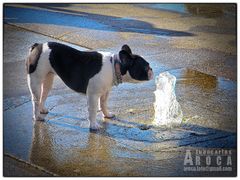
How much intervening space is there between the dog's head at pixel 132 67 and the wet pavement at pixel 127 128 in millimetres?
644

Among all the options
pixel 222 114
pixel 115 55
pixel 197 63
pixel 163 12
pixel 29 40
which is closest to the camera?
pixel 115 55

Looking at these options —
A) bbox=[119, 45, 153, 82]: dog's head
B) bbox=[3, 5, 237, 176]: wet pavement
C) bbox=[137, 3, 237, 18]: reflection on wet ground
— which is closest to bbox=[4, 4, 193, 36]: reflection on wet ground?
bbox=[137, 3, 237, 18]: reflection on wet ground

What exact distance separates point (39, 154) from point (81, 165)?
1.77 ft

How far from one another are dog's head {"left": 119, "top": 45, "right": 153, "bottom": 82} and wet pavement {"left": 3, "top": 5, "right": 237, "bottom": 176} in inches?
25.4

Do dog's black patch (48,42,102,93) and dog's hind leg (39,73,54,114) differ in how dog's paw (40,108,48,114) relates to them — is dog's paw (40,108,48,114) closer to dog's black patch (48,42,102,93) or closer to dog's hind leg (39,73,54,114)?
dog's hind leg (39,73,54,114)

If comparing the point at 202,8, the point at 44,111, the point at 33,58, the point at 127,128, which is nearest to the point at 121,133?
the point at 127,128

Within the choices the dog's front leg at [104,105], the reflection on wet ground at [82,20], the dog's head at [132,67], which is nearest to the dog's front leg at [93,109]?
the dog's front leg at [104,105]

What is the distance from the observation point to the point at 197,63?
29.7 ft

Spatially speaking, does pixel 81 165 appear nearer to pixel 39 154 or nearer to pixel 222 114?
pixel 39 154

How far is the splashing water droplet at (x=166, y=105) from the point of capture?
6.78m

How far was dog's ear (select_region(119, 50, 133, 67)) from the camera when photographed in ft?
20.4

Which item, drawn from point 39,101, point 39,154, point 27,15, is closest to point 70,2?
point 27,15

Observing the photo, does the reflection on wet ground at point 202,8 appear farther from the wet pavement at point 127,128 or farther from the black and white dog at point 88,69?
the black and white dog at point 88,69

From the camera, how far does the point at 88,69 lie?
632 cm
